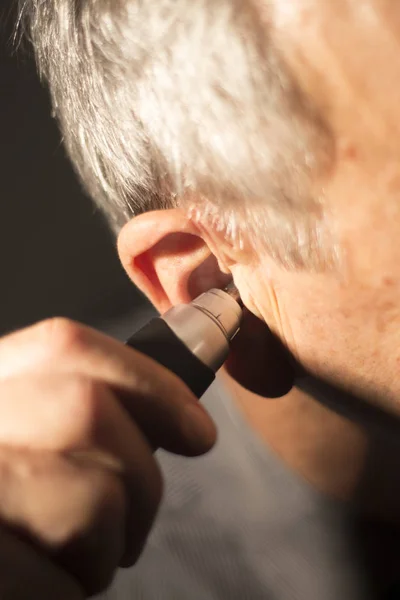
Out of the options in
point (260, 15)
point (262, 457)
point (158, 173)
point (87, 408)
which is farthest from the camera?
point (262, 457)

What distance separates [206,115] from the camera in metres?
0.53

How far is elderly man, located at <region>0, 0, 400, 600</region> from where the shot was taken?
14.9 inches

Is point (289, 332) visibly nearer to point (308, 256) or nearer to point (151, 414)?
point (308, 256)

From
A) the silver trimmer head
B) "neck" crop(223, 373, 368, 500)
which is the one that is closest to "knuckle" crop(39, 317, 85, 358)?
the silver trimmer head

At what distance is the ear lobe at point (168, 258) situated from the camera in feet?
1.89

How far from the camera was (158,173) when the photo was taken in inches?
23.9

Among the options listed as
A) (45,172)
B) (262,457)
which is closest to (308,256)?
(262,457)

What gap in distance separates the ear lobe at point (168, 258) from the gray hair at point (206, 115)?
33 mm

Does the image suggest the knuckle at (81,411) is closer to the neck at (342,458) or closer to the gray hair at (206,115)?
the gray hair at (206,115)

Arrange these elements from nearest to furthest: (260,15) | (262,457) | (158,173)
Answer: (260,15) → (158,173) → (262,457)

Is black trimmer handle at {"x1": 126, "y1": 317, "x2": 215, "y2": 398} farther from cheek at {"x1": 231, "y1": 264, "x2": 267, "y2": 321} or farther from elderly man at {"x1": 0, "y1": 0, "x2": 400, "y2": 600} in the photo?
cheek at {"x1": 231, "y1": 264, "x2": 267, "y2": 321}

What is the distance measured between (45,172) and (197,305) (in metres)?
0.59

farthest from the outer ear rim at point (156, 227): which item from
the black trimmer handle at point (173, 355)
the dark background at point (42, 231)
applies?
the dark background at point (42, 231)

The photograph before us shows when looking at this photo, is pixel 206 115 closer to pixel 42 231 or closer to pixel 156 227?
pixel 156 227
